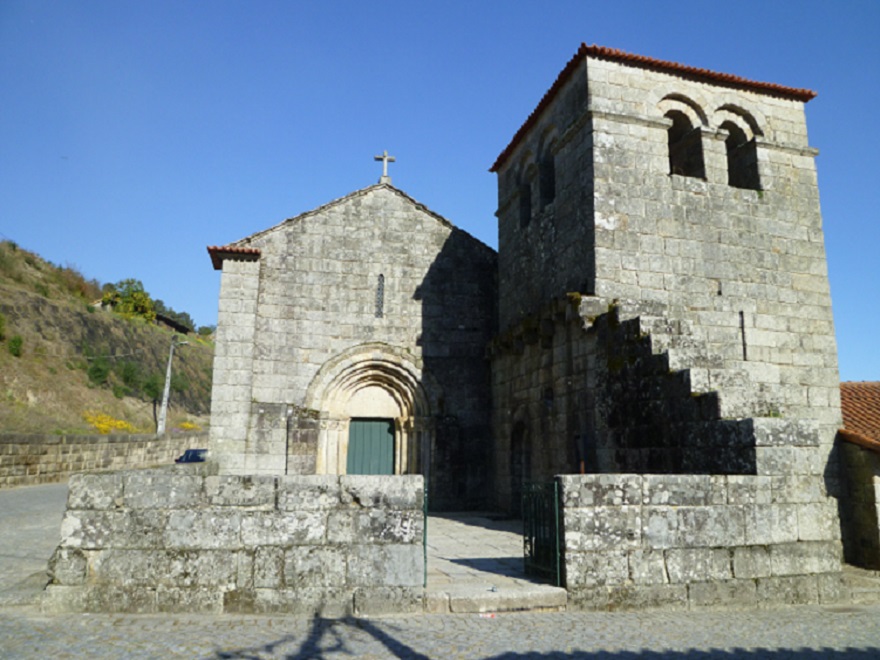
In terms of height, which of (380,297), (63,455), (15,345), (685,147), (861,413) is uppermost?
(685,147)

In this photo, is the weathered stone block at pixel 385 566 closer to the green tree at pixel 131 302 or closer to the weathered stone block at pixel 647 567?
the weathered stone block at pixel 647 567

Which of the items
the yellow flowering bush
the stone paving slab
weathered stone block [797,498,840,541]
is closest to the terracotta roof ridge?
weathered stone block [797,498,840,541]

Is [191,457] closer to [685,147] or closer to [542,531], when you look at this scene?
[685,147]

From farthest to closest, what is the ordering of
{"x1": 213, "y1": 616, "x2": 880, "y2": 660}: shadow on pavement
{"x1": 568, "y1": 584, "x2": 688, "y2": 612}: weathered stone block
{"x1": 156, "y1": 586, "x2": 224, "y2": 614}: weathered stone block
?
{"x1": 568, "y1": 584, "x2": 688, "y2": 612}: weathered stone block, {"x1": 156, "y1": 586, "x2": 224, "y2": 614}: weathered stone block, {"x1": 213, "y1": 616, "x2": 880, "y2": 660}: shadow on pavement

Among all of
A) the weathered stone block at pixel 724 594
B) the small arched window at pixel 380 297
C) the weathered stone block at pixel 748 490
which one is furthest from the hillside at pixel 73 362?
the weathered stone block at pixel 748 490

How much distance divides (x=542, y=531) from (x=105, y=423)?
87.0 feet

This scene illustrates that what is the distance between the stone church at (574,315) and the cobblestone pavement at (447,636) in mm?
1540

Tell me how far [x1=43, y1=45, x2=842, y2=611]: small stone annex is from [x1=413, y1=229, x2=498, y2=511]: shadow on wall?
5 centimetres

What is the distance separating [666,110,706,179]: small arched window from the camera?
34.6 ft

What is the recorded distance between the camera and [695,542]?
5.48m

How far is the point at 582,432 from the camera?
29.6 feet

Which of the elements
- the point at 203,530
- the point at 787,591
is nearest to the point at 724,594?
the point at 787,591

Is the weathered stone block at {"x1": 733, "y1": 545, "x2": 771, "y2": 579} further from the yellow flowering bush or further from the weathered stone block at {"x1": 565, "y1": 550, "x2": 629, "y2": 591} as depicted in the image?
the yellow flowering bush

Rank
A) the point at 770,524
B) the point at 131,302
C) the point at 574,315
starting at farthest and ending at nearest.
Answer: the point at 131,302 → the point at 574,315 → the point at 770,524
